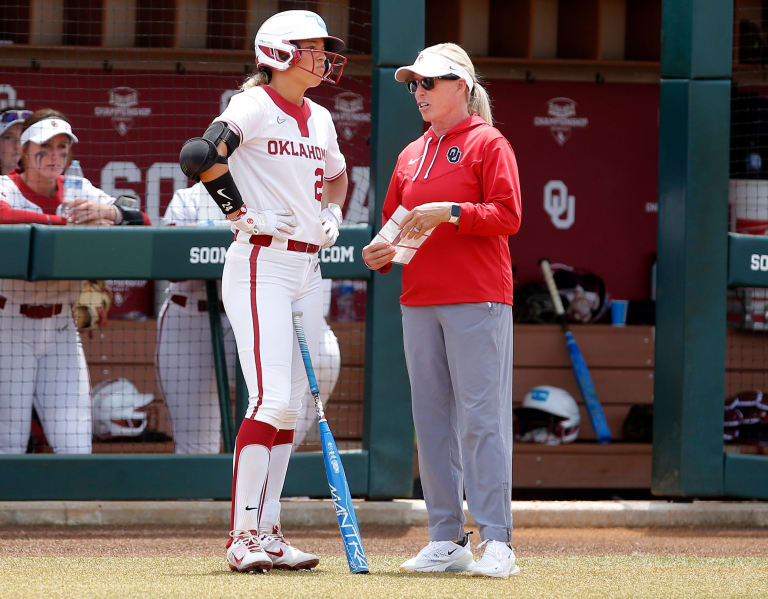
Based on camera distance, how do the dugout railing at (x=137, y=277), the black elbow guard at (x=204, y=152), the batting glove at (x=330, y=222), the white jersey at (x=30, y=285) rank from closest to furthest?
the black elbow guard at (x=204, y=152), the batting glove at (x=330, y=222), the dugout railing at (x=137, y=277), the white jersey at (x=30, y=285)

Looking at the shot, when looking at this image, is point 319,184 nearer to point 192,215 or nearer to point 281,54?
point 281,54

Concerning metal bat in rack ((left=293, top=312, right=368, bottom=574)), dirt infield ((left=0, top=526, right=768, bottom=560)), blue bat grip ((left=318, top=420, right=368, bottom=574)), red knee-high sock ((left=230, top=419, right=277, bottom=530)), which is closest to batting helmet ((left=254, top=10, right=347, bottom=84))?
metal bat in rack ((left=293, top=312, right=368, bottom=574))

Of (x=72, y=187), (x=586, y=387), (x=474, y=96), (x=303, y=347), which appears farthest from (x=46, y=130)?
(x=586, y=387)

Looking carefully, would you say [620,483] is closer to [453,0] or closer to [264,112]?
[453,0]

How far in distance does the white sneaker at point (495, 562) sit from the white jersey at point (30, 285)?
258cm

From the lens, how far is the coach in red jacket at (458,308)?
12.5 ft

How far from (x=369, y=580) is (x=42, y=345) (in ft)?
8.10

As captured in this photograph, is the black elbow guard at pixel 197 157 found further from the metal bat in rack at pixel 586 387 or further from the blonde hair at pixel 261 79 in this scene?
the metal bat in rack at pixel 586 387

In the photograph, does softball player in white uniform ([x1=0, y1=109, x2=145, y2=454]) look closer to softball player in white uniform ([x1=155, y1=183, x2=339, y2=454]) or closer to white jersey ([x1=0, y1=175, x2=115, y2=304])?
white jersey ([x1=0, y1=175, x2=115, y2=304])

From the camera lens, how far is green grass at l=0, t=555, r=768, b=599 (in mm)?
3307

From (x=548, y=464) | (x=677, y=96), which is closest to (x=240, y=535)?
(x=677, y=96)

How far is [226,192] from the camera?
3.71 meters

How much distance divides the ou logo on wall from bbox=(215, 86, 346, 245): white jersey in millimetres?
4194

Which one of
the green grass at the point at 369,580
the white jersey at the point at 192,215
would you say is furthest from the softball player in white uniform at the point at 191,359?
the green grass at the point at 369,580
